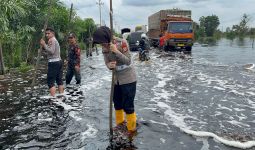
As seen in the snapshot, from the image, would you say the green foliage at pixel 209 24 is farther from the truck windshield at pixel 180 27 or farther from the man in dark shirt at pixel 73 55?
the man in dark shirt at pixel 73 55

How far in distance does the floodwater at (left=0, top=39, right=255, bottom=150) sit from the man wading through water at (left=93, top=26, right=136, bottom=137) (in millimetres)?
640

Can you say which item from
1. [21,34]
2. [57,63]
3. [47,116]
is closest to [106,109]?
[47,116]

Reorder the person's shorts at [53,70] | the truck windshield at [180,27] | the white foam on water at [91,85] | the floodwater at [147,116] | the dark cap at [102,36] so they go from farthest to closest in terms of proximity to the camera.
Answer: the truck windshield at [180,27]
the white foam on water at [91,85]
the person's shorts at [53,70]
the floodwater at [147,116]
the dark cap at [102,36]

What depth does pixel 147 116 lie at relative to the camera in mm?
8102

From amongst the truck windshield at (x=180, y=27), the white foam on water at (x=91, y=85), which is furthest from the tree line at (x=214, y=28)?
the white foam on water at (x=91, y=85)

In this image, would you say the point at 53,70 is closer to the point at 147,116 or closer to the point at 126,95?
the point at 147,116

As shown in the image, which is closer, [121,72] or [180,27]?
[121,72]

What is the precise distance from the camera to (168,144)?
20.0 ft

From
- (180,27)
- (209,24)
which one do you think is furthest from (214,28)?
(180,27)

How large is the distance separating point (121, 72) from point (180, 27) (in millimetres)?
25051

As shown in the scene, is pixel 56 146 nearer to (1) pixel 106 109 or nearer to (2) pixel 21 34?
(1) pixel 106 109

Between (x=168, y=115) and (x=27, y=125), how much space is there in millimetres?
3328

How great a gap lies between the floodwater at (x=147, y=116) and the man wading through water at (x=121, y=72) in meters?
0.64

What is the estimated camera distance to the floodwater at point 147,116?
619cm
